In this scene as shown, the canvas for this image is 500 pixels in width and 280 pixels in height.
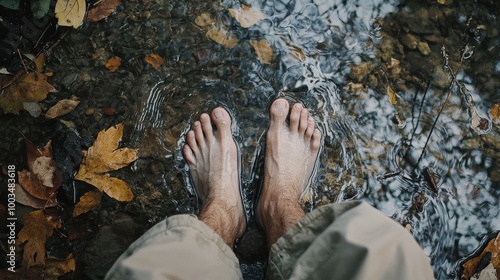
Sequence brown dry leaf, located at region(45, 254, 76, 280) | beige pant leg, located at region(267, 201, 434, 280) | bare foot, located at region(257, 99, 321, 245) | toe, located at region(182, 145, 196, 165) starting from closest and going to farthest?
1. beige pant leg, located at region(267, 201, 434, 280)
2. brown dry leaf, located at region(45, 254, 76, 280)
3. bare foot, located at region(257, 99, 321, 245)
4. toe, located at region(182, 145, 196, 165)

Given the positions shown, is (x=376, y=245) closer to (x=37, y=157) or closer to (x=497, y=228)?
(x=497, y=228)

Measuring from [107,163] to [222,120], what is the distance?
62 cm

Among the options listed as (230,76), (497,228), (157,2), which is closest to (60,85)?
(157,2)

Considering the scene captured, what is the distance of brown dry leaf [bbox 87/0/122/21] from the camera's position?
256cm

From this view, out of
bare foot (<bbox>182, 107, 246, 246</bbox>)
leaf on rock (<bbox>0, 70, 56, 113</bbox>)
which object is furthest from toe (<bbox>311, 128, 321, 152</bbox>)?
leaf on rock (<bbox>0, 70, 56, 113</bbox>)

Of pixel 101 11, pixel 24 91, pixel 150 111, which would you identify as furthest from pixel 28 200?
pixel 101 11

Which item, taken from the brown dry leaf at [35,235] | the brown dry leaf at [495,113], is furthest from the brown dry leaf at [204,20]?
the brown dry leaf at [495,113]

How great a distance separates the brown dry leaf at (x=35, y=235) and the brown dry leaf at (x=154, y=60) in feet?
3.00

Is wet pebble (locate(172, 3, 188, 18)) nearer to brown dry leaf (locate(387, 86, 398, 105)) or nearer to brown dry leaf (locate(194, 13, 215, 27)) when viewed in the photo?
brown dry leaf (locate(194, 13, 215, 27))

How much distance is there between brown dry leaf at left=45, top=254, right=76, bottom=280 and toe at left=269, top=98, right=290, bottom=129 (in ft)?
3.95

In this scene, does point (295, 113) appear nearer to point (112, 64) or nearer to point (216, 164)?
point (216, 164)

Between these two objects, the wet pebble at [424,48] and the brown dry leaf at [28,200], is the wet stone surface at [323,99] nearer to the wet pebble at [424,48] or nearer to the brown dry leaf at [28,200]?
the wet pebble at [424,48]

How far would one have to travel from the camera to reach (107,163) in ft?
7.94

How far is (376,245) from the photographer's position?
151cm
